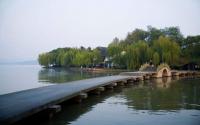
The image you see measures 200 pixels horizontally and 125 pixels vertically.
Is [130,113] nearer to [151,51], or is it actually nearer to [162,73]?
[162,73]

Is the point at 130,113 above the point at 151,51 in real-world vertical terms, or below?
below

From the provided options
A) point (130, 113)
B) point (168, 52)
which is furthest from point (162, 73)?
point (130, 113)

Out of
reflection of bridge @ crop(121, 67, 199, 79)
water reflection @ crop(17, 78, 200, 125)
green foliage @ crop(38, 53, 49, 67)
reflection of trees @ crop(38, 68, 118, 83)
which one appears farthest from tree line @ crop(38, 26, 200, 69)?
water reflection @ crop(17, 78, 200, 125)

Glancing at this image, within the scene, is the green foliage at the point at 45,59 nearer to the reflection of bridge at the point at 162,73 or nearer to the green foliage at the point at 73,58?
the green foliage at the point at 73,58

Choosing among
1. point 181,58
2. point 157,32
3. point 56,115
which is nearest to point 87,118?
point 56,115

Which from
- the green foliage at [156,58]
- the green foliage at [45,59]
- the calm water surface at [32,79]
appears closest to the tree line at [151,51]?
the green foliage at [156,58]

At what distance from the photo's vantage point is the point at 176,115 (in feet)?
43.5

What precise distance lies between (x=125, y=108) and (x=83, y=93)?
2.99m

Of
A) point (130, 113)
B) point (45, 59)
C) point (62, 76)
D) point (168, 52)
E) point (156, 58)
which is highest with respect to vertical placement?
point (45, 59)

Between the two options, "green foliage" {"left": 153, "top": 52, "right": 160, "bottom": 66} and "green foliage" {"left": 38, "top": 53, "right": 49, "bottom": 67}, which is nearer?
"green foliage" {"left": 153, "top": 52, "right": 160, "bottom": 66}

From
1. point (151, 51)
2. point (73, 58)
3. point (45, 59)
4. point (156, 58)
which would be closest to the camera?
point (156, 58)

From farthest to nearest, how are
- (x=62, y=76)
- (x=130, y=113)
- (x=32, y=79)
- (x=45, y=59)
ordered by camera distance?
(x=45, y=59), (x=62, y=76), (x=32, y=79), (x=130, y=113)

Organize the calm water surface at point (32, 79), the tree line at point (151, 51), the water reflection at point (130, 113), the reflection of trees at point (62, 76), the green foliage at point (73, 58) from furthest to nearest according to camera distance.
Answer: the green foliage at point (73, 58)
the tree line at point (151, 51)
the reflection of trees at point (62, 76)
the calm water surface at point (32, 79)
the water reflection at point (130, 113)

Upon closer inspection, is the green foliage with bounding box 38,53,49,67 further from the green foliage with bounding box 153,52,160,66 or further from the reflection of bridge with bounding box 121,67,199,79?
the reflection of bridge with bounding box 121,67,199,79
